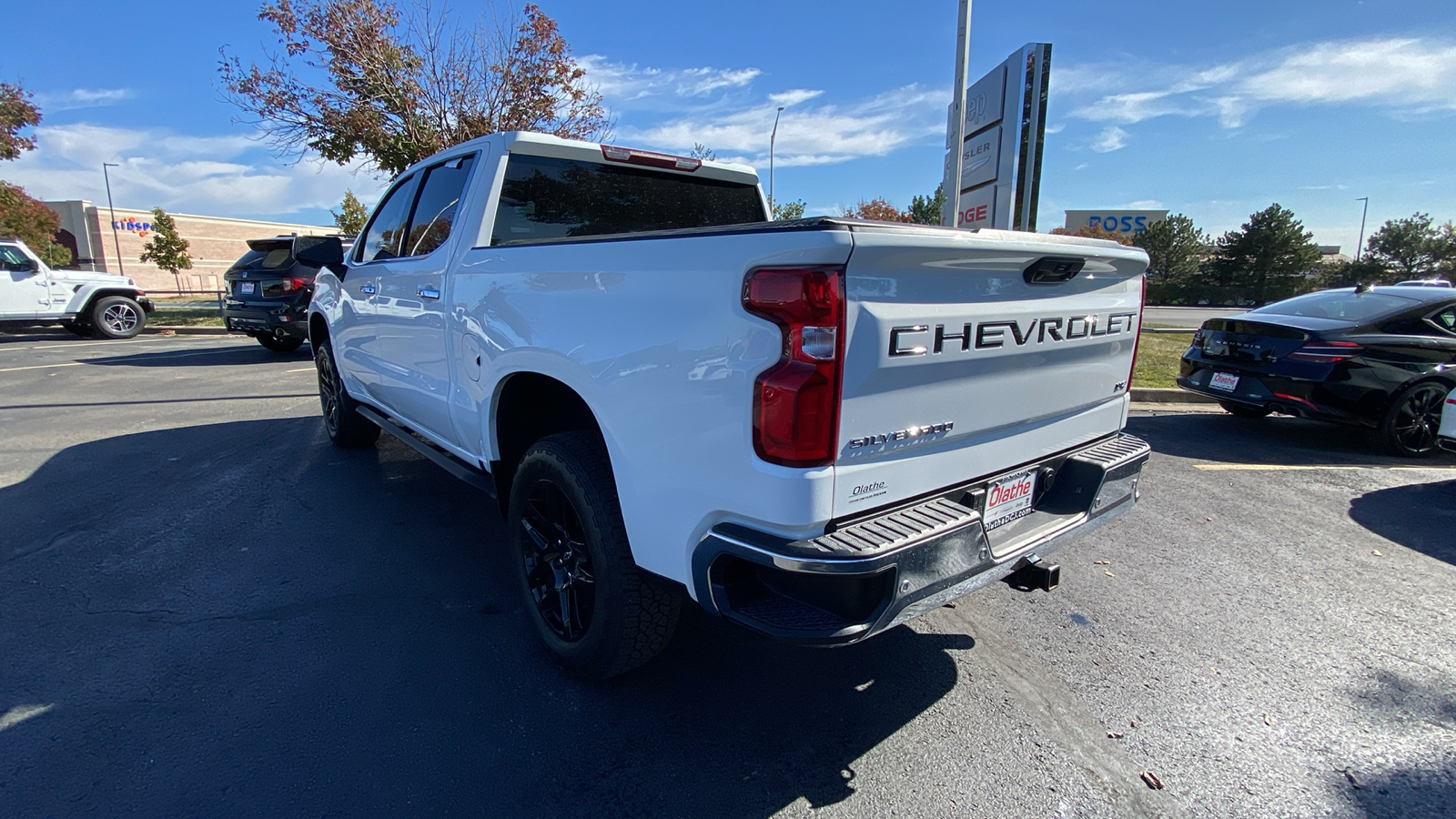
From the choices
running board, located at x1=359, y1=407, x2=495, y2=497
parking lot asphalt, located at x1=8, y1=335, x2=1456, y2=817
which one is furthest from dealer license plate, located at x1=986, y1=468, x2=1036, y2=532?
running board, located at x1=359, y1=407, x2=495, y2=497

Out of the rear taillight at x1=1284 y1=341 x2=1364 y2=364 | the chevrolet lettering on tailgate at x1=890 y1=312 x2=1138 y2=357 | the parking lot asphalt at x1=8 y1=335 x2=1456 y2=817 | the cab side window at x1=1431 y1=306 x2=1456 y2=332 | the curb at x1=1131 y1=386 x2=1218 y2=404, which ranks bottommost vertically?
the parking lot asphalt at x1=8 y1=335 x2=1456 y2=817

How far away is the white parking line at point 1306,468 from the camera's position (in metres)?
5.71

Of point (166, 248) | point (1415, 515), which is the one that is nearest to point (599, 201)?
point (1415, 515)

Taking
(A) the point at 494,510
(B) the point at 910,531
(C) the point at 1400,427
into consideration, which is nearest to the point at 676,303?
(B) the point at 910,531

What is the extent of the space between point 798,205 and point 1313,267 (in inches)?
1712

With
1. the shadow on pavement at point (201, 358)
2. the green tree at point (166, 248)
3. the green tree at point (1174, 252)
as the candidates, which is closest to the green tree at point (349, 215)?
the green tree at point (166, 248)

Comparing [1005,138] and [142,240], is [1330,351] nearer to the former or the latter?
[1005,138]

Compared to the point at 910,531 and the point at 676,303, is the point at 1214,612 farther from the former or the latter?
the point at 676,303

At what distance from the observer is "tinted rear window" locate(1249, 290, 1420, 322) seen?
6.29 metres

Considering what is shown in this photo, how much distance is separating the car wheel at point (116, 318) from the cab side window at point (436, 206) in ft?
48.4

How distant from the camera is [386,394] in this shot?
4.42 m

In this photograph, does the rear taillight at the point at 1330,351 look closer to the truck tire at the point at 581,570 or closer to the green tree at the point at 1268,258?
the truck tire at the point at 581,570

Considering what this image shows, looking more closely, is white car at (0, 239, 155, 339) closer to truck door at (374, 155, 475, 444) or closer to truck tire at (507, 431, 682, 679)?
truck door at (374, 155, 475, 444)

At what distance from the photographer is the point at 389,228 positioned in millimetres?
4406
